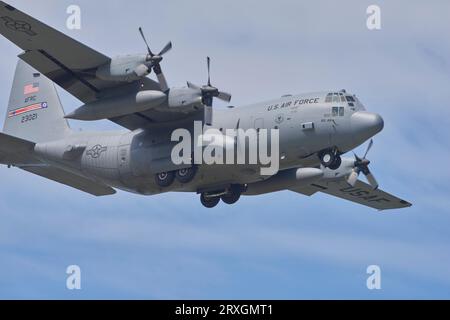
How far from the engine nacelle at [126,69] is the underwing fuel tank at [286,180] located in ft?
20.9

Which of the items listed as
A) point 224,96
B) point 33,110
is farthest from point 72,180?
point 224,96

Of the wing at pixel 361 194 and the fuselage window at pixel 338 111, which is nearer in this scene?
the fuselage window at pixel 338 111

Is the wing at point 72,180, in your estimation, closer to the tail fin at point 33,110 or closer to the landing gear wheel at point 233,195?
→ the tail fin at point 33,110

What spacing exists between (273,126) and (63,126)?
9362 millimetres

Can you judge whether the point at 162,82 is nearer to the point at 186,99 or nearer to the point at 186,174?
the point at 186,99

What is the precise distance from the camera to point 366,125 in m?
29.7

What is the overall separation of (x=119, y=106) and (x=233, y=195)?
17.6 ft

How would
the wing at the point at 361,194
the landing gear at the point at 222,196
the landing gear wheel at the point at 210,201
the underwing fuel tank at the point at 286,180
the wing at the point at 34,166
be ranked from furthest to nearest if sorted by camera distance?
the wing at the point at 361,194 < the wing at the point at 34,166 < the underwing fuel tank at the point at 286,180 < the landing gear wheel at the point at 210,201 < the landing gear at the point at 222,196

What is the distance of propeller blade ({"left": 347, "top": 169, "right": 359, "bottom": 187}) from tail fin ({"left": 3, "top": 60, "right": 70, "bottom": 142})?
433 inches

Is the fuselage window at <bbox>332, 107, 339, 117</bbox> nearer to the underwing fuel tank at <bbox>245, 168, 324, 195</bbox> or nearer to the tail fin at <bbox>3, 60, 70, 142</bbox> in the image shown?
the underwing fuel tank at <bbox>245, 168, 324, 195</bbox>

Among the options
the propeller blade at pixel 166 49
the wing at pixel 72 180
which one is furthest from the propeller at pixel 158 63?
the wing at pixel 72 180

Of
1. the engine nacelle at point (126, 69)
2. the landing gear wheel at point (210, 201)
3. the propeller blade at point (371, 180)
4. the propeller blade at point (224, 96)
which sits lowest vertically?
the landing gear wheel at point (210, 201)

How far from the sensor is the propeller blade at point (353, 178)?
35312 millimetres

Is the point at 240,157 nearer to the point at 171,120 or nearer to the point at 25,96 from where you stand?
the point at 171,120
